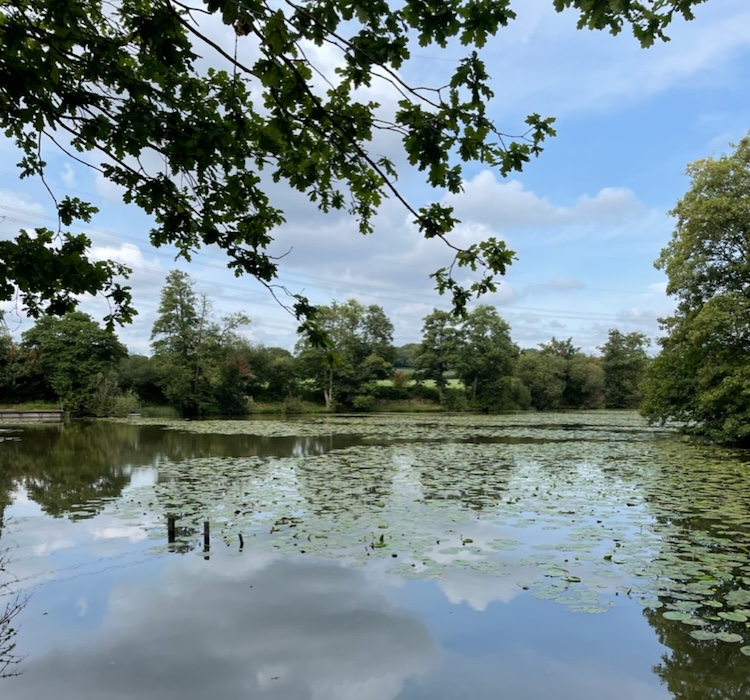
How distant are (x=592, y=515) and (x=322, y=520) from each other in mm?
3945

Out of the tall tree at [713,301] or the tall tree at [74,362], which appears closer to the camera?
the tall tree at [713,301]

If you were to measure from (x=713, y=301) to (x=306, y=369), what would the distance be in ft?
114

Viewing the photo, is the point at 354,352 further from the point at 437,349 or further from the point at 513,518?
the point at 513,518

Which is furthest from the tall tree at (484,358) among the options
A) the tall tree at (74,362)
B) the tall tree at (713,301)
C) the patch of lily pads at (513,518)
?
the patch of lily pads at (513,518)

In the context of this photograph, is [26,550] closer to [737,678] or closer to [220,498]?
[220,498]

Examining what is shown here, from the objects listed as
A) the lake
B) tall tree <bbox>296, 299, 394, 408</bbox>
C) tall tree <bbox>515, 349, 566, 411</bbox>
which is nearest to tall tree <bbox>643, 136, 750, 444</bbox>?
the lake

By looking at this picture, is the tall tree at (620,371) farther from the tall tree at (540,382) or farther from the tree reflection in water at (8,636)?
the tree reflection in water at (8,636)

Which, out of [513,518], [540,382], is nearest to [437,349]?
[540,382]

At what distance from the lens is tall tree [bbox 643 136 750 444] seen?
51.4 ft

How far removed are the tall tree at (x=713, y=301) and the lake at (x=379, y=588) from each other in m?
6.30

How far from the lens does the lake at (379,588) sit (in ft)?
12.6

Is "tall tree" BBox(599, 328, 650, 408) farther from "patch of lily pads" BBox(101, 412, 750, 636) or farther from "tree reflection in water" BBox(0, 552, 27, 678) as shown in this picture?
"tree reflection in water" BBox(0, 552, 27, 678)

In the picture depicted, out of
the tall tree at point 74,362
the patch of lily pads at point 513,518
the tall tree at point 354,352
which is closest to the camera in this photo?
the patch of lily pads at point 513,518

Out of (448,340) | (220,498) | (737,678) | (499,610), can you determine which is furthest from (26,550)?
(448,340)
